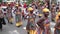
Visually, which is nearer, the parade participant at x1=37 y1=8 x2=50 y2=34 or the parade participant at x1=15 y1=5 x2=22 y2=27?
the parade participant at x1=37 y1=8 x2=50 y2=34

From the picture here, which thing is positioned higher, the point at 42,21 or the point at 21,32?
the point at 42,21

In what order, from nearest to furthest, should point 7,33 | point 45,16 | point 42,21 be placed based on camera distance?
point 42,21, point 45,16, point 7,33

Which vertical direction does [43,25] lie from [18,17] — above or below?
above

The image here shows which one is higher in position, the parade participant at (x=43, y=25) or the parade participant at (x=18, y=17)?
the parade participant at (x=43, y=25)

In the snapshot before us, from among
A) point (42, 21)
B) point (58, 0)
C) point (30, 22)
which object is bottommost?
point (58, 0)

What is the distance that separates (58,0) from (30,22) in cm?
1713

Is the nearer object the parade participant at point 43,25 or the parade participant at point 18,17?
the parade participant at point 43,25

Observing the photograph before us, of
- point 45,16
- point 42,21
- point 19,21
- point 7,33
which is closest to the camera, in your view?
point 42,21

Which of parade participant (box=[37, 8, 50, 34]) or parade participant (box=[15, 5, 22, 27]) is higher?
parade participant (box=[37, 8, 50, 34])

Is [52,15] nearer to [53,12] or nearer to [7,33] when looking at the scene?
[53,12]

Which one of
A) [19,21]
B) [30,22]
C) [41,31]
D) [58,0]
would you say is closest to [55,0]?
[58,0]

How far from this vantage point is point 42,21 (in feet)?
23.3

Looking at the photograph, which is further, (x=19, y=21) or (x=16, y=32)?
(x=19, y=21)

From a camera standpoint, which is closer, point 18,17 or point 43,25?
point 43,25
